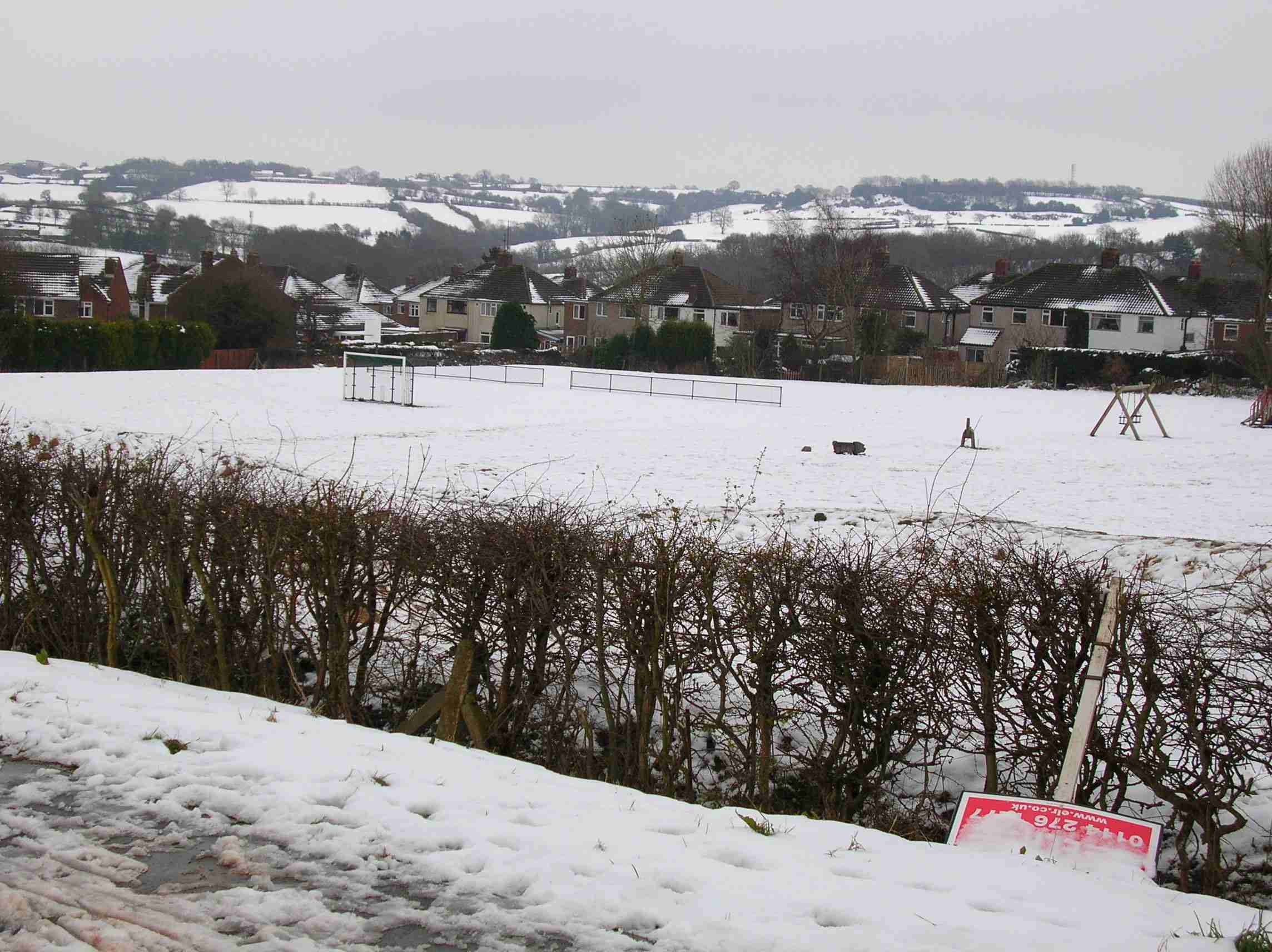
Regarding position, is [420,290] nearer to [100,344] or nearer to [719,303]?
[719,303]

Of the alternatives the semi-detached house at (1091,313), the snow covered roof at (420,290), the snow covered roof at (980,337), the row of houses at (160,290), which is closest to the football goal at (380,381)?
the row of houses at (160,290)

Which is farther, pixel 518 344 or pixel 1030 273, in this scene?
pixel 1030 273

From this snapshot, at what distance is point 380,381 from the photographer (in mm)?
34375

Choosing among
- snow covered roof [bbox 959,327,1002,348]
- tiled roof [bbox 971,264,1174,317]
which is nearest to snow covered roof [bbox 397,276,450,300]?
snow covered roof [bbox 959,327,1002,348]

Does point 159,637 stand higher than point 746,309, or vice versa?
point 746,309

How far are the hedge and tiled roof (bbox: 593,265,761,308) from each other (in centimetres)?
3461

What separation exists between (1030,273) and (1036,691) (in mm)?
72774

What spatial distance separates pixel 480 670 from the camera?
8.62m

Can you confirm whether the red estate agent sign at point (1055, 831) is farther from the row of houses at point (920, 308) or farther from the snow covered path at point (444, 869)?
the row of houses at point (920, 308)

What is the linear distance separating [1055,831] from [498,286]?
85.1 metres

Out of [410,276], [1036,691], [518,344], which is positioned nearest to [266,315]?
[518,344]

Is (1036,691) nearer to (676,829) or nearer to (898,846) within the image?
(898,846)

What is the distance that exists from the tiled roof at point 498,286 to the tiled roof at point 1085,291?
31957 mm

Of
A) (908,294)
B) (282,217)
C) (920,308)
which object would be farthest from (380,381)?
(282,217)
